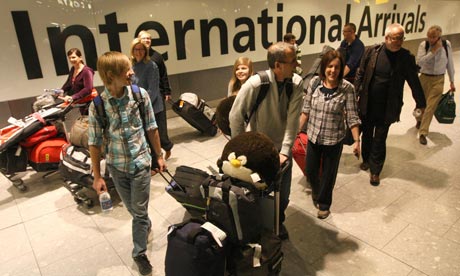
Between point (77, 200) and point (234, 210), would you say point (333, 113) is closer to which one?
point (234, 210)

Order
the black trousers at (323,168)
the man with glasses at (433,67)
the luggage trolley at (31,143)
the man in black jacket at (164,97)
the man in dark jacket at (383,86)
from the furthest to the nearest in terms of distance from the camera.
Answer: the man with glasses at (433,67) → the man in black jacket at (164,97) → the luggage trolley at (31,143) → the man in dark jacket at (383,86) → the black trousers at (323,168)

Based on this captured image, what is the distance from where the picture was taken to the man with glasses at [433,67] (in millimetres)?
4359

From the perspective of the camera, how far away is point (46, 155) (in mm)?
3541

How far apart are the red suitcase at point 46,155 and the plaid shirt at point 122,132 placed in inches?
71.6

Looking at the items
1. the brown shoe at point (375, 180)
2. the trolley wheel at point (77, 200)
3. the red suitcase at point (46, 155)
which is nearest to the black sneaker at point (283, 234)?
the brown shoe at point (375, 180)

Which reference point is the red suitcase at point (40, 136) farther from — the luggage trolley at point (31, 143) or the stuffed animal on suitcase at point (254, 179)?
the stuffed animal on suitcase at point (254, 179)

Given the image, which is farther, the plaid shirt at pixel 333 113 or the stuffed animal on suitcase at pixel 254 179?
the plaid shirt at pixel 333 113

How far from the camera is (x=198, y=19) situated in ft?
19.4

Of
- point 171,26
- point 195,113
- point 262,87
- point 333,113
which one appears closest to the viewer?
point 262,87

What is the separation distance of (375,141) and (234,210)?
245 cm

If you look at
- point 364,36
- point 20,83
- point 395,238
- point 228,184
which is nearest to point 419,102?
point 395,238

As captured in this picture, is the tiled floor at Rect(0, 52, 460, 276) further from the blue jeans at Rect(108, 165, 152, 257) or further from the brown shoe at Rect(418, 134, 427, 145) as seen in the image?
the brown shoe at Rect(418, 134, 427, 145)

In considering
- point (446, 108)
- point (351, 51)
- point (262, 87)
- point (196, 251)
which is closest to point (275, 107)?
point (262, 87)

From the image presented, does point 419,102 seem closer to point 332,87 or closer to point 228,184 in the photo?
point 332,87
